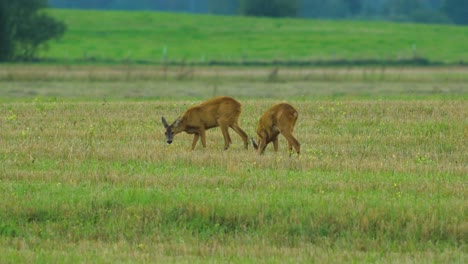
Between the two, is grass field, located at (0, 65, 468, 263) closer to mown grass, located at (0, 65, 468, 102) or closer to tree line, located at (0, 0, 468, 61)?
mown grass, located at (0, 65, 468, 102)

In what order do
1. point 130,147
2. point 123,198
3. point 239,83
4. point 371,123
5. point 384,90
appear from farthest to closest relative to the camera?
point 239,83 → point 384,90 → point 371,123 → point 130,147 → point 123,198

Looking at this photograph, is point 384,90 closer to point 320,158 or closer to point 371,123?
point 371,123

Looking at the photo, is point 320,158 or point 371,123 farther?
point 371,123

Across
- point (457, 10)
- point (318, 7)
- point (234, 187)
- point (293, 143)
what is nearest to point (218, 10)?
point (318, 7)

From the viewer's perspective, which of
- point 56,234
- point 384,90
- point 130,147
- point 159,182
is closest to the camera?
point 56,234

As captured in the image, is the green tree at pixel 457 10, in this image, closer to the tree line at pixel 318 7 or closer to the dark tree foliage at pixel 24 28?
the tree line at pixel 318 7

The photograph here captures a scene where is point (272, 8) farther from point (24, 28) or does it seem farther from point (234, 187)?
point (234, 187)

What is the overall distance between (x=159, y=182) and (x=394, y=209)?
11.0 ft

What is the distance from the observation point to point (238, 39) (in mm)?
83188

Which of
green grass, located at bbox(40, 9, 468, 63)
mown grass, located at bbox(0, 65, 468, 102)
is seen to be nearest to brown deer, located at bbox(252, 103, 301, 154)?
mown grass, located at bbox(0, 65, 468, 102)

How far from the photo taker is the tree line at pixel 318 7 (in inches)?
4412

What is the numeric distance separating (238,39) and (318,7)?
69.9 m

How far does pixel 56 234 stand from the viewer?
12.1m

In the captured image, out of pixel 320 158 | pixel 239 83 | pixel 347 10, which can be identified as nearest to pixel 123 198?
pixel 320 158
